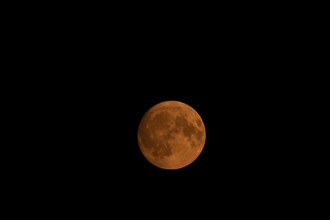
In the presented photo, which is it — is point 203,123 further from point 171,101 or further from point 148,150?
point 148,150

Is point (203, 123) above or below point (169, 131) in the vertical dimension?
above

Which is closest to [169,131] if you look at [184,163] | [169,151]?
[169,151]

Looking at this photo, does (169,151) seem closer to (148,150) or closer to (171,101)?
(148,150)

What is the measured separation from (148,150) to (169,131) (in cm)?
70

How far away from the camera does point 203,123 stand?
6.66 metres

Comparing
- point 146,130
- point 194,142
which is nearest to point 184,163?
point 194,142

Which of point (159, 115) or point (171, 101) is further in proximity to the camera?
point (171, 101)

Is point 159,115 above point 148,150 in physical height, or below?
above

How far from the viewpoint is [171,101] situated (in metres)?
6.46

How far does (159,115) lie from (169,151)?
2.74ft

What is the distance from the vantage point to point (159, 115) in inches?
235

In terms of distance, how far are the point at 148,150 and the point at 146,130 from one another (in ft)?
1.51

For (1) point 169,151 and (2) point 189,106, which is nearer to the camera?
(1) point 169,151

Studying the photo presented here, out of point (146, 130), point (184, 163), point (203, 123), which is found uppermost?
point (203, 123)
